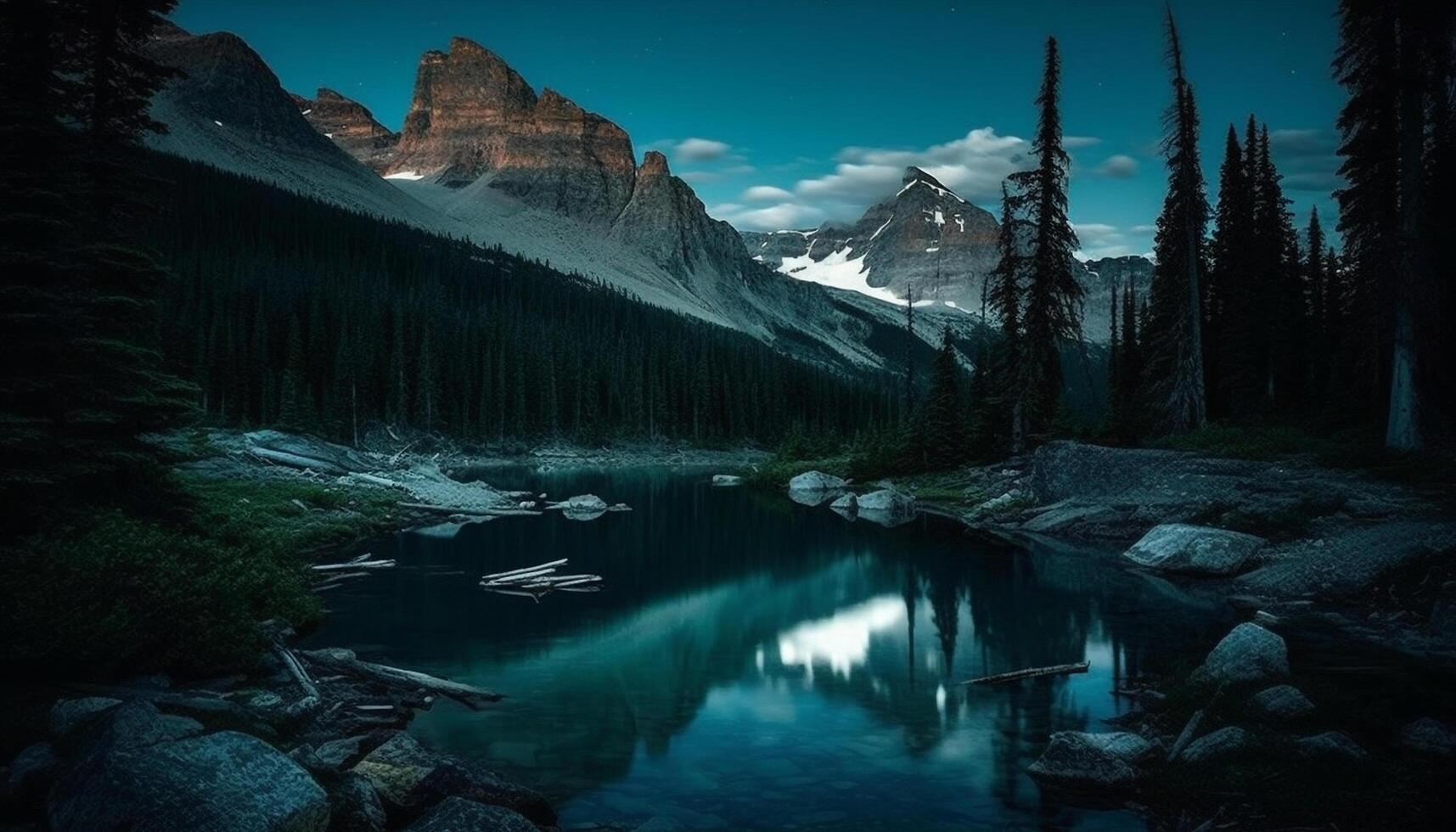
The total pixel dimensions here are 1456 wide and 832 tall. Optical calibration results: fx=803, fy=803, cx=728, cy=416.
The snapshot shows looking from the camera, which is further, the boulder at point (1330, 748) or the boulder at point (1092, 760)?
the boulder at point (1092, 760)

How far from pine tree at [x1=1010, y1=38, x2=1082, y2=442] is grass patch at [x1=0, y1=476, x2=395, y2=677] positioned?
1384 inches

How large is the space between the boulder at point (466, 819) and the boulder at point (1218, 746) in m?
7.88

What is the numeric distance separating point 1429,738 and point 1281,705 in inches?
60.1

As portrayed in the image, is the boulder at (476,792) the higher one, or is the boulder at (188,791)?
the boulder at (188,791)

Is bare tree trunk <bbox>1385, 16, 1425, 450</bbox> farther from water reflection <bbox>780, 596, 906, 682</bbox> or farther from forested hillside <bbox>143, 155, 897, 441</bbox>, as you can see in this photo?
forested hillside <bbox>143, 155, 897, 441</bbox>

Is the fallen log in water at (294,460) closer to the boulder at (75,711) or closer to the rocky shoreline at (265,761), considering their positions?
the rocky shoreline at (265,761)

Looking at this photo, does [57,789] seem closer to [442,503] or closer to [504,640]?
[504,640]

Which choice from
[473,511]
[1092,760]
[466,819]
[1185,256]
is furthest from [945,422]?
[466,819]

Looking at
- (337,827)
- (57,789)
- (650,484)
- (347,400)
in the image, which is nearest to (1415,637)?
(337,827)

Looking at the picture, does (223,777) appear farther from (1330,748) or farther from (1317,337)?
(1317,337)

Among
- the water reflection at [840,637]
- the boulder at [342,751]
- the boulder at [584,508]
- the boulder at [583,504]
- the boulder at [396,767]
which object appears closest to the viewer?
the boulder at [396,767]

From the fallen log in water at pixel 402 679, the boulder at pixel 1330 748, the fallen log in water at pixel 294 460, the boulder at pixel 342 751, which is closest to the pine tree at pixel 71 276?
the fallen log in water at pixel 402 679

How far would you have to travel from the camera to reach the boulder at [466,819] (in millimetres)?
7191

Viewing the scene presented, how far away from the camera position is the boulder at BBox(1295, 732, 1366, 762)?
9.17m
